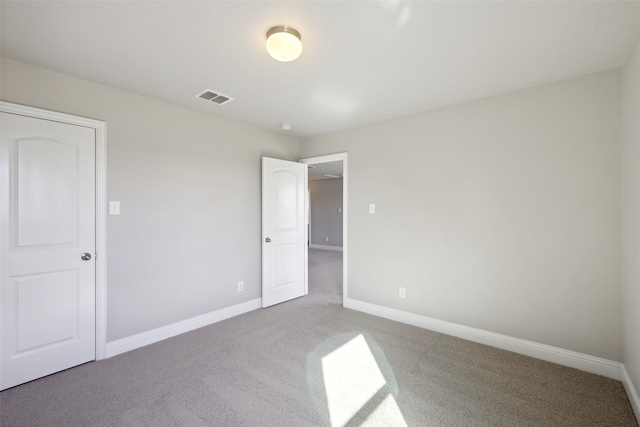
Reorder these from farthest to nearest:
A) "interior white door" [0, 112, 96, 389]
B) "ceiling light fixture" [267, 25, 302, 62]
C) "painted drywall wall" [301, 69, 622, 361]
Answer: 1. "painted drywall wall" [301, 69, 622, 361]
2. "interior white door" [0, 112, 96, 389]
3. "ceiling light fixture" [267, 25, 302, 62]

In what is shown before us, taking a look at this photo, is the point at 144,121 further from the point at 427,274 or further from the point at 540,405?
the point at 540,405

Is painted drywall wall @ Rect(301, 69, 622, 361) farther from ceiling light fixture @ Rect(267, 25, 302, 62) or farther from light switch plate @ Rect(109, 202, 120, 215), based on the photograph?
light switch plate @ Rect(109, 202, 120, 215)

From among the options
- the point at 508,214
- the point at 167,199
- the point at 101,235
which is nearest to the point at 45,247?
the point at 101,235

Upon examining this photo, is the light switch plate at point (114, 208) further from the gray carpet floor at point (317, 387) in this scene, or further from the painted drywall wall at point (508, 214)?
the painted drywall wall at point (508, 214)

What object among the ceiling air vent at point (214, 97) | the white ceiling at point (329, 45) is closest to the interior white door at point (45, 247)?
the white ceiling at point (329, 45)

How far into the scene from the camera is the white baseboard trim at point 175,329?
8.63ft

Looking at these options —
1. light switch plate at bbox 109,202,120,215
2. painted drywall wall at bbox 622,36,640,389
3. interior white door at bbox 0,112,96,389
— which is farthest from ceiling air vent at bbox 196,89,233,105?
painted drywall wall at bbox 622,36,640,389

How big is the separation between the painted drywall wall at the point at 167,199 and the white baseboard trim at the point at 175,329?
6cm

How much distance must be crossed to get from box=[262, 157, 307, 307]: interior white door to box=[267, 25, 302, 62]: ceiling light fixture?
2097 millimetres

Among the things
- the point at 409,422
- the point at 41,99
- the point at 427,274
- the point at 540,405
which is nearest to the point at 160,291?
the point at 41,99

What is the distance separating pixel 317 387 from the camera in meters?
2.12

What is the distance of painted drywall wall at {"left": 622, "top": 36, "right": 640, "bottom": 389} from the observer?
6.00 feet

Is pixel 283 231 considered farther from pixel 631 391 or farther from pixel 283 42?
pixel 631 391

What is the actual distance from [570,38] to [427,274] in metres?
2.31
